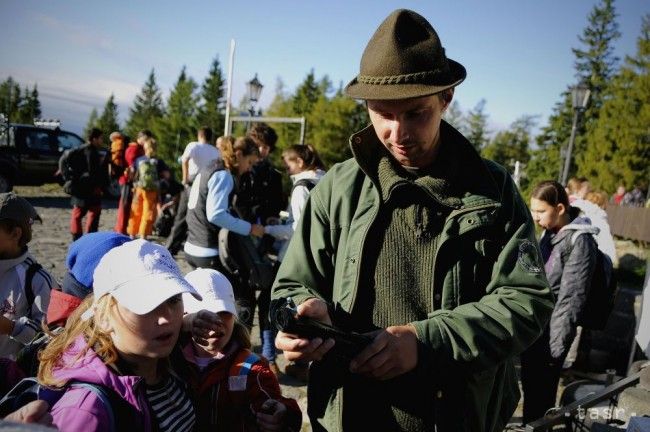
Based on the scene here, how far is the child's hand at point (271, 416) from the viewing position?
6.53ft

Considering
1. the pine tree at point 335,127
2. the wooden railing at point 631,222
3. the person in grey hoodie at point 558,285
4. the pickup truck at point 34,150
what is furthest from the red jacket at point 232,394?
the pine tree at point 335,127

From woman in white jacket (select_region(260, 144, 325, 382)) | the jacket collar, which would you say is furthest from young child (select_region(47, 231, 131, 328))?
woman in white jacket (select_region(260, 144, 325, 382))

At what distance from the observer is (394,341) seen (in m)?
1.29

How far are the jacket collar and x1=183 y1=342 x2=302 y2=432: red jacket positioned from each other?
3.72 feet

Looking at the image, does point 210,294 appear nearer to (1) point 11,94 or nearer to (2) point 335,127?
(2) point 335,127

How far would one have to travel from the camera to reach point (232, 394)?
6.98 feet

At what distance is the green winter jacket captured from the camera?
4.45 ft

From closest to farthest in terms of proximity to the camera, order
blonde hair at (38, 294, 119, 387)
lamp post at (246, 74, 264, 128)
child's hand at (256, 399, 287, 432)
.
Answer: blonde hair at (38, 294, 119, 387) → child's hand at (256, 399, 287, 432) → lamp post at (246, 74, 264, 128)

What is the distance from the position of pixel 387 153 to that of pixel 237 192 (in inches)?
119

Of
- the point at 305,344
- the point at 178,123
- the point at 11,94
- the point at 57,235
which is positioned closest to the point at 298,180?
the point at 305,344

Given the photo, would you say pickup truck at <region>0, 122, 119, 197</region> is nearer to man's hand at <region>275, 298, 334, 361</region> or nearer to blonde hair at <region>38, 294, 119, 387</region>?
blonde hair at <region>38, 294, 119, 387</region>

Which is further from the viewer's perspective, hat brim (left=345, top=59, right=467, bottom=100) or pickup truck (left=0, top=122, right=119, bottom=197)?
pickup truck (left=0, top=122, right=119, bottom=197)

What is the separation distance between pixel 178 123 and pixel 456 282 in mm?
60900

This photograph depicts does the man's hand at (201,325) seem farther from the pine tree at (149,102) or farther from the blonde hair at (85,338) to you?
the pine tree at (149,102)
